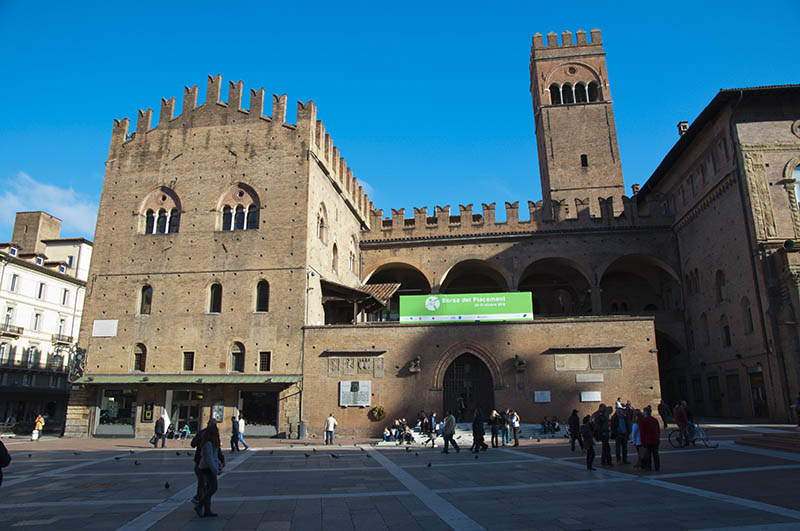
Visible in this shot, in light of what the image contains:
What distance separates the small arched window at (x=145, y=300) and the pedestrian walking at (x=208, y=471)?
1899cm

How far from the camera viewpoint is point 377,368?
23109mm

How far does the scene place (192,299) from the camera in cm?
2458

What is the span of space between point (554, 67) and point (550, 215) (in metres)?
14.8

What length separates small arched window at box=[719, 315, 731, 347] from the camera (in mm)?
25516

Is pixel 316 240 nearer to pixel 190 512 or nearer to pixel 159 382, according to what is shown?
pixel 159 382

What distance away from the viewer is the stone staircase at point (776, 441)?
14.3 m

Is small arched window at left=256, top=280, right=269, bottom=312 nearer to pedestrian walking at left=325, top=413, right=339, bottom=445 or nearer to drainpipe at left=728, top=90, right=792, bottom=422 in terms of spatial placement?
pedestrian walking at left=325, top=413, right=339, bottom=445

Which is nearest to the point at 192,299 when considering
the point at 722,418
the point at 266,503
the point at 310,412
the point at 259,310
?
the point at 259,310

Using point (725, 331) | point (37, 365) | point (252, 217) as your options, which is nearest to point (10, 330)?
point (37, 365)

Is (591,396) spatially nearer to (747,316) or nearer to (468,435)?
(468,435)

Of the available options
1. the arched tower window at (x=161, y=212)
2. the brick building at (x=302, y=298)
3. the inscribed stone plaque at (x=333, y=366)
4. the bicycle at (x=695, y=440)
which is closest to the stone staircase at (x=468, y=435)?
the brick building at (x=302, y=298)

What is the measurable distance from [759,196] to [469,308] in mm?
13526

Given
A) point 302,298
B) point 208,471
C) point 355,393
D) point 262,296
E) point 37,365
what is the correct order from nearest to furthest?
1. point 208,471
2. point 355,393
3. point 302,298
4. point 262,296
5. point 37,365

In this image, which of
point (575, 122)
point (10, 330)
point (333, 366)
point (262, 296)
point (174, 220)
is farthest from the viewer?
A: point (575, 122)
